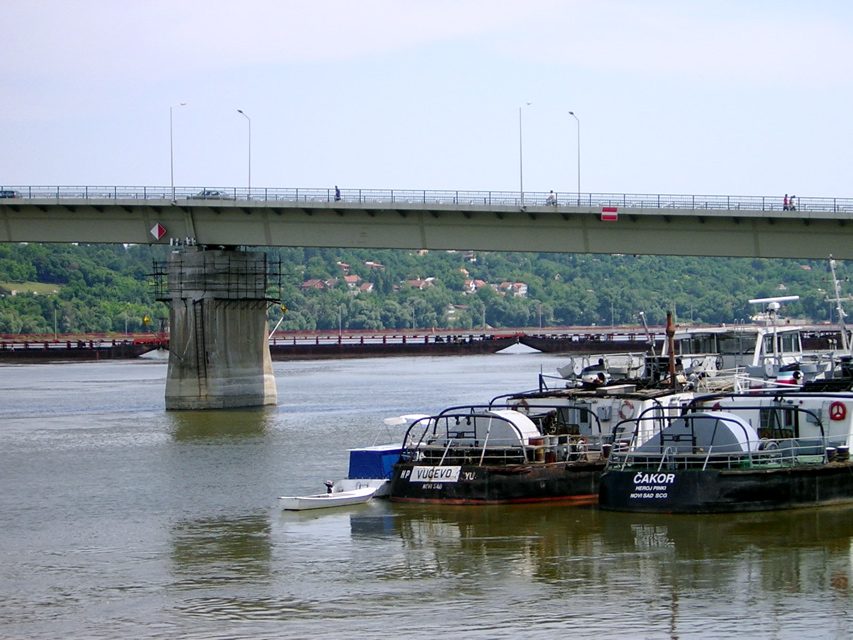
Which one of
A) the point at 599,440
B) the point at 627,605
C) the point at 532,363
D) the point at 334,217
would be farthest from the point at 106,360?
the point at 627,605

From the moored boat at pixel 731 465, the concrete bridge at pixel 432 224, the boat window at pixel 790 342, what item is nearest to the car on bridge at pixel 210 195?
the concrete bridge at pixel 432 224

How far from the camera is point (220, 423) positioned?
6375cm

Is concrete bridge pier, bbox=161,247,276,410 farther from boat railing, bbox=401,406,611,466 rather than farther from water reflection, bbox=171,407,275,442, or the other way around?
boat railing, bbox=401,406,611,466

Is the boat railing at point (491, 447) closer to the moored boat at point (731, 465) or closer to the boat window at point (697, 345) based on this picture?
the moored boat at point (731, 465)

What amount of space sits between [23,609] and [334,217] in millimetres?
46115

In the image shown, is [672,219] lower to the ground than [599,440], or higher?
higher

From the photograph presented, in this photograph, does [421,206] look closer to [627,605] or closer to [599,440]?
[599,440]

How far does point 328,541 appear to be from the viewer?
31.6 m

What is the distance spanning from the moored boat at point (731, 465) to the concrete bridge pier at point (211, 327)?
39.2 m

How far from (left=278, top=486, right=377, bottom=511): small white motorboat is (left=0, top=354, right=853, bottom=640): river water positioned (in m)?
0.41

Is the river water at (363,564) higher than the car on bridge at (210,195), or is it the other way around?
the car on bridge at (210,195)

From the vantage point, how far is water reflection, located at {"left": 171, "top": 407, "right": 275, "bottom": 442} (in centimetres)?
5850

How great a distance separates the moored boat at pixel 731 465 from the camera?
32188mm

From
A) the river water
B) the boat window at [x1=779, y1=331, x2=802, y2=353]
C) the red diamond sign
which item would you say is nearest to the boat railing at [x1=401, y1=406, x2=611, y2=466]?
the river water
